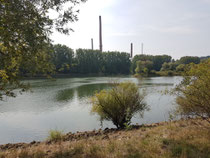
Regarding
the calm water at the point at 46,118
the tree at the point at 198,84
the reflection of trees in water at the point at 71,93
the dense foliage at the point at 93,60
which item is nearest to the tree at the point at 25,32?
the tree at the point at 198,84

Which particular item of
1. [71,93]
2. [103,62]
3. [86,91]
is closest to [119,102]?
[71,93]

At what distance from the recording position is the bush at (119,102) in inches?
377

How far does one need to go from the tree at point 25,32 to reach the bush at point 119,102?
4863 millimetres

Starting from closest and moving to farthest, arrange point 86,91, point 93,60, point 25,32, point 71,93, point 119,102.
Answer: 1. point 25,32
2. point 119,102
3. point 71,93
4. point 86,91
5. point 93,60

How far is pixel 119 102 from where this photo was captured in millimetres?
9656

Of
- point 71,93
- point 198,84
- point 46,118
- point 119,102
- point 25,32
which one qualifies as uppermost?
point 25,32

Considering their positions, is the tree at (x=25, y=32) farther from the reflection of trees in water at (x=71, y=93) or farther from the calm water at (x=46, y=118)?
the reflection of trees in water at (x=71, y=93)

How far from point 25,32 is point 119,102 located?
6.59 m

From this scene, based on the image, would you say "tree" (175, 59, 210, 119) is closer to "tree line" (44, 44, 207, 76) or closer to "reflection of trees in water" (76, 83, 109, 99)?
"reflection of trees in water" (76, 83, 109, 99)

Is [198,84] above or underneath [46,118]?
above

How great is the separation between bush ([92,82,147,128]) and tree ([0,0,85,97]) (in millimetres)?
4863

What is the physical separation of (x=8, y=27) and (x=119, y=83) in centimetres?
687

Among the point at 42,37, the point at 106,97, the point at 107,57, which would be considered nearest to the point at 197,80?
the point at 42,37

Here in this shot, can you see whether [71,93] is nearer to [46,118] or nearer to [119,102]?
[46,118]
